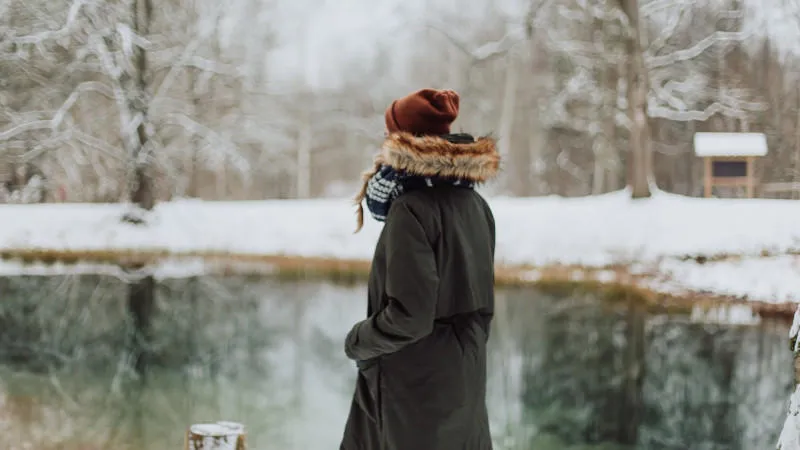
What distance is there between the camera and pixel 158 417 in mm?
4516

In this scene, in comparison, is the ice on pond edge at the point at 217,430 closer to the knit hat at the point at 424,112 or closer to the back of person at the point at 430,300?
the back of person at the point at 430,300

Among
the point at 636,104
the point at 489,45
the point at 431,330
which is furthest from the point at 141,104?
the point at 431,330

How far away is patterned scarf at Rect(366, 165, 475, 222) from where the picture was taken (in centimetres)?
177

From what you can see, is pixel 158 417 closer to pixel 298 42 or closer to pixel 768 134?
pixel 298 42

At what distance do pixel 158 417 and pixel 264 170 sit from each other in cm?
263

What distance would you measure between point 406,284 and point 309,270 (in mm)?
4511

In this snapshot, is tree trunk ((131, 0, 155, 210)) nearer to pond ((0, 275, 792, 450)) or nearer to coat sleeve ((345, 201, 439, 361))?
pond ((0, 275, 792, 450))

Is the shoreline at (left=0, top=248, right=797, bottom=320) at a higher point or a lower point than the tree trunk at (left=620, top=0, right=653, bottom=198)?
lower

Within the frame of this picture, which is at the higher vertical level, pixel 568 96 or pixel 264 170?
pixel 568 96

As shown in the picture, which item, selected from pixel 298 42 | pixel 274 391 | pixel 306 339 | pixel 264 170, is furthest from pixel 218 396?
pixel 298 42

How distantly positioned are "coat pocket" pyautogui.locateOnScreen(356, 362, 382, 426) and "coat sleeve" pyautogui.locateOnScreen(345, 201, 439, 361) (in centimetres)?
11

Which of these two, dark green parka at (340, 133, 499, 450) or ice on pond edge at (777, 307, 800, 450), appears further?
ice on pond edge at (777, 307, 800, 450)

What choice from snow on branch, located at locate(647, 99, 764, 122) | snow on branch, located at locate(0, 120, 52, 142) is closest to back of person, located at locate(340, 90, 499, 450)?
snow on branch, located at locate(647, 99, 764, 122)

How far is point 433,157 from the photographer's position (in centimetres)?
176
